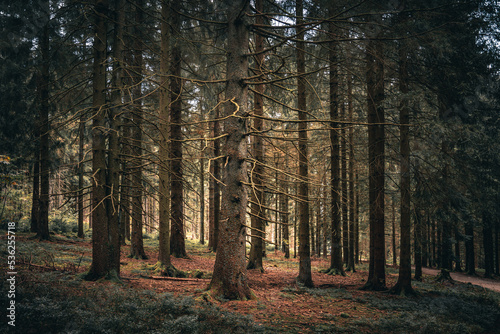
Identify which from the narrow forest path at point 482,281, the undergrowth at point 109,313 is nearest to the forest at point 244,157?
the undergrowth at point 109,313

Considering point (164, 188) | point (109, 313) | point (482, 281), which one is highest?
point (164, 188)

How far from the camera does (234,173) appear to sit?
20.2ft

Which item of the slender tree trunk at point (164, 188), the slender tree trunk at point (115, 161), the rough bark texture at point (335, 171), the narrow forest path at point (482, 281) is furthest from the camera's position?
the narrow forest path at point (482, 281)

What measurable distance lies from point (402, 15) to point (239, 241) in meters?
9.41

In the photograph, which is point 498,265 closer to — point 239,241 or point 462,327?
point 462,327

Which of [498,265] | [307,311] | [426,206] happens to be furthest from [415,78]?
[498,265]

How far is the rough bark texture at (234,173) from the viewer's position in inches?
241

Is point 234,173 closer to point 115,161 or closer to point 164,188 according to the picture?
point 115,161

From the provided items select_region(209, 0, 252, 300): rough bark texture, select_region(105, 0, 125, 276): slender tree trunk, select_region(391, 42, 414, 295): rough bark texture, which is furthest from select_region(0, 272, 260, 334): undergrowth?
select_region(391, 42, 414, 295): rough bark texture

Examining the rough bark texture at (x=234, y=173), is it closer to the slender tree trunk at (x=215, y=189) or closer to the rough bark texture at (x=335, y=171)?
the rough bark texture at (x=335, y=171)

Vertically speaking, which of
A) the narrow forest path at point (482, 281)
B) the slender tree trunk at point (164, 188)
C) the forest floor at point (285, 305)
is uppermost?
the slender tree trunk at point (164, 188)

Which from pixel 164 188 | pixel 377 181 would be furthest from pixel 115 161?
pixel 377 181

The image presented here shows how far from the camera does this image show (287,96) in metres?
13.5

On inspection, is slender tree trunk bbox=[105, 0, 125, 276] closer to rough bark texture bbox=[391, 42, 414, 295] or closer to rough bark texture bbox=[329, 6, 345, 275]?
rough bark texture bbox=[329, 6, 345, 275]
